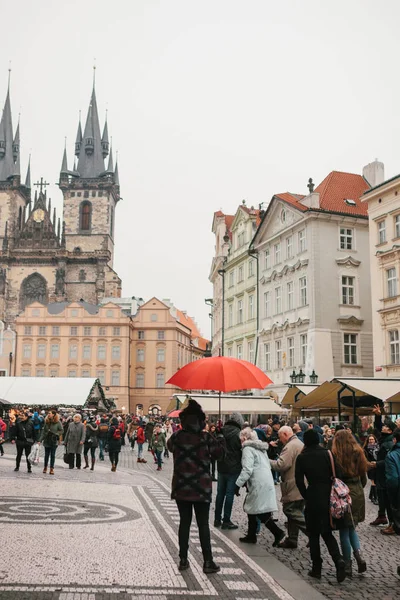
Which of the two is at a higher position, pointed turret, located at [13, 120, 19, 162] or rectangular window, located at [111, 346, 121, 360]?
pointed turret, located at [13, 120, 19, 162]

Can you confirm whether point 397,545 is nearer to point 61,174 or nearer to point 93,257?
point 93,257

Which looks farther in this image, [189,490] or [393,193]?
[393,193]

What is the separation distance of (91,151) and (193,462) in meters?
106

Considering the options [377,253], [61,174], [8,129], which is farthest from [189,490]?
[8,129]

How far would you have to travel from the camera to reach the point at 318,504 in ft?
24.0

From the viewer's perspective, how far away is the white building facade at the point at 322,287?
36.2 meters

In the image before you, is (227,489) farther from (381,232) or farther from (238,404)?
(381,232)

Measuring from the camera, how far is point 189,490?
7.29 metres

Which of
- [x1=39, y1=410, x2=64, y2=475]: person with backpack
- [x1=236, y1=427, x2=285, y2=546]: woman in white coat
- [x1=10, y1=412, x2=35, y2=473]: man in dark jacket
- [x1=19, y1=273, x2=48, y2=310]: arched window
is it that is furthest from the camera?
[x1=19, y1=273, x2=48, y2=310]: arched window

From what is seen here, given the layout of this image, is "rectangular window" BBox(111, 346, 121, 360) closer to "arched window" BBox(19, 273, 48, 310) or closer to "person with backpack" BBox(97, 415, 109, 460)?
"arched window" BBox(19, 273, 48, 310)

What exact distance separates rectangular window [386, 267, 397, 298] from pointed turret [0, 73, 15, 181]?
8291 cm

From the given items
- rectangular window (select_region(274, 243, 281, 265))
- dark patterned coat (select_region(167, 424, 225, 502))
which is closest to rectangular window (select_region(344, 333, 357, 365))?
rectangular window (select_region(274, 243, 281, 265))

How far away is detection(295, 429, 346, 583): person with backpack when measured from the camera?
7258mm

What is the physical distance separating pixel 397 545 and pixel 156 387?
3075 inches
